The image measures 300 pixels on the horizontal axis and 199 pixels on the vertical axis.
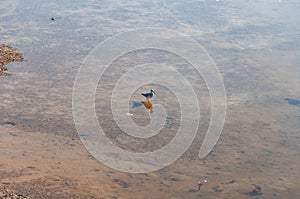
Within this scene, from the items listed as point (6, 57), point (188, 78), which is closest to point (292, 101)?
point (188, 78)

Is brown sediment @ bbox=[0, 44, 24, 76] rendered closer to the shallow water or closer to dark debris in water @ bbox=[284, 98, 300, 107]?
the shallow water

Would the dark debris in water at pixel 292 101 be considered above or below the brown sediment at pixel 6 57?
below

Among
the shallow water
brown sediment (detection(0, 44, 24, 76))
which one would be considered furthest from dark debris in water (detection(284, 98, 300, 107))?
brown sediment (detection(0, 44, 24, 76))

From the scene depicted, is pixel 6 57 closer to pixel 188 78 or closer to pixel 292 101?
pixel 188 78

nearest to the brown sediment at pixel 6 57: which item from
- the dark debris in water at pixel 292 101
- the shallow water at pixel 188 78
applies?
the shallow water at pixel 188 78

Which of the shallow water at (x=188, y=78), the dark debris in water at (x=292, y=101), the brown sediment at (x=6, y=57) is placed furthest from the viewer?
the brown sediment at (x=6, y=57)

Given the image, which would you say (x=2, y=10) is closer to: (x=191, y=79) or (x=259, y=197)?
(x=191, y=79)

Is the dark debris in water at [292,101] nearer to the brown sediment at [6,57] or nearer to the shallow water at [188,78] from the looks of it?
the shallow water at [188,78]

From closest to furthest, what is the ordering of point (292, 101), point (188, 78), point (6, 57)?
point (292, 101) < point (6, 57) < point (188, 78)
